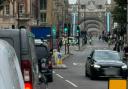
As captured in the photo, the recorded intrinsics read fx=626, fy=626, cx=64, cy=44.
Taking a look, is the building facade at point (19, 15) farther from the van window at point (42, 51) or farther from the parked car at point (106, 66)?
the van window at point (42, 51)

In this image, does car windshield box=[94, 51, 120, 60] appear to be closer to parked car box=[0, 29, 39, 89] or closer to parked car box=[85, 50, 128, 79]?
parked car box=[85, 50, 128, 79]

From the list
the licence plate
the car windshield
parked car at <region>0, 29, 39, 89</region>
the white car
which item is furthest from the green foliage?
the white car

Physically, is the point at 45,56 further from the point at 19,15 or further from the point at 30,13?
the point at 30,13

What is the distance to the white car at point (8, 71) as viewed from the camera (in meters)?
5.14

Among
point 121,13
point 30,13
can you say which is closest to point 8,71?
point 121,13

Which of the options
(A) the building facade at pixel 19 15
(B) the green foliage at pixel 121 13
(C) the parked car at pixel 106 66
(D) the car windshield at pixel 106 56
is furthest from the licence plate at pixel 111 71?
(A) the building facade at pixel 19 15

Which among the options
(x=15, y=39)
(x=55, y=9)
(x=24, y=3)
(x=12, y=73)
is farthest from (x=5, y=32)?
(x=55, y=9)

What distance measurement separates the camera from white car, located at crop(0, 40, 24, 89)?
5.14m

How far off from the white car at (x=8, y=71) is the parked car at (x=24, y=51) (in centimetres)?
426

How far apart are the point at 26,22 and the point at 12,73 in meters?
100

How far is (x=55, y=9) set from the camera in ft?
468

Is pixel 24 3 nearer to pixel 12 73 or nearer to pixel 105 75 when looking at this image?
pixel 105 75

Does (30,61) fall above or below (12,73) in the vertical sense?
below

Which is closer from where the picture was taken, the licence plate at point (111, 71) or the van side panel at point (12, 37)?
the van side panel at point (12, 37)
